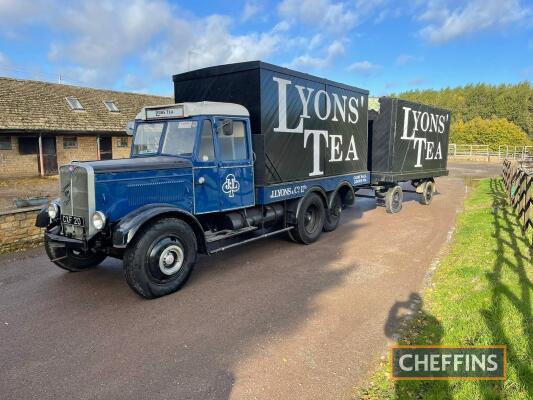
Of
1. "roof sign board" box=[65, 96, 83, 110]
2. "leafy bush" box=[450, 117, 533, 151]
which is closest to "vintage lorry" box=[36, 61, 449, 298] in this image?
"roof sign board" box=[65, 96, 83, 110]

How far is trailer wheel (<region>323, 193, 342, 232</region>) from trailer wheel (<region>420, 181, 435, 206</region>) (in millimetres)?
5272

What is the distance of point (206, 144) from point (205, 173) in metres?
0.50

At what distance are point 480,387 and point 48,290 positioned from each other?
19.6 feet

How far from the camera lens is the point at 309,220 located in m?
9.06

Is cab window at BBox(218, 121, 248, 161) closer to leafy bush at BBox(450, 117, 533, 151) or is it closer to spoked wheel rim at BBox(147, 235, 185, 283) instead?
spoked wheel rim at BBox(147, 235, 185, 283)

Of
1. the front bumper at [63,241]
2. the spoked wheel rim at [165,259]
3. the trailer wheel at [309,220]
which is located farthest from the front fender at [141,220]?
the trailer wheel at [309,220]

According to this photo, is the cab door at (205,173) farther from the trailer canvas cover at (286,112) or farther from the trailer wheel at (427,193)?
the trailer wheel at (427,193)

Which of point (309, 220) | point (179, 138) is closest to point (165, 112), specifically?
point (179, 138)

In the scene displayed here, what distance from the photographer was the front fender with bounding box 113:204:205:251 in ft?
17.4

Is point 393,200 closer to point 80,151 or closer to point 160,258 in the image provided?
point 160,258

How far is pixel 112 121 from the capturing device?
77.7 ft

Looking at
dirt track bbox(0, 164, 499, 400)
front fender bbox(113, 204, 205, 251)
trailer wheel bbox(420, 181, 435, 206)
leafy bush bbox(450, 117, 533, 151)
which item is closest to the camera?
dirt track bbox(0, 164, 499, 400)

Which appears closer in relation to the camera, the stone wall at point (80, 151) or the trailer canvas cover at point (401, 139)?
the trailer canvas cover at point (401, 139)

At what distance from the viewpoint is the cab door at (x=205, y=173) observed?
6523 millimetres
